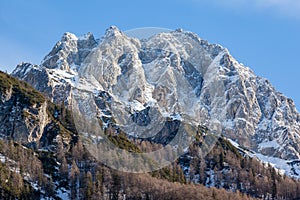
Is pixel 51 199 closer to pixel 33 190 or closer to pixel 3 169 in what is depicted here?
pixel 33 190

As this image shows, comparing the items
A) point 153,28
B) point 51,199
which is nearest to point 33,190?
point 51,199

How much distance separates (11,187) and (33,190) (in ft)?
31.7

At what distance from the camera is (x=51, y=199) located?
199875mm

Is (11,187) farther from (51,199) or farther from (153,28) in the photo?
(153,28)

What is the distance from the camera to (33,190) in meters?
197

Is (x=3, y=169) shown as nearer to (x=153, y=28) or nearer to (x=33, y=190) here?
(x=33, y=190)

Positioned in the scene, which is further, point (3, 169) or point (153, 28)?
point (3, 169)

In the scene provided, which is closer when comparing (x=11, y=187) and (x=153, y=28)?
(x=153, y=28)

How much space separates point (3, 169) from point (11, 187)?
40.6 feet

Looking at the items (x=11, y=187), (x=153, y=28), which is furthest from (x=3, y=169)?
(x=153, y=28)

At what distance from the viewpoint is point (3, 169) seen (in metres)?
200

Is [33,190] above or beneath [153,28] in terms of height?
beneath

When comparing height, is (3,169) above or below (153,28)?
below

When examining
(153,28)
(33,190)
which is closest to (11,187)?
(33,190)
